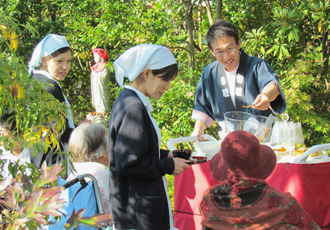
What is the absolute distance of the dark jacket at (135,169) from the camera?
6.61 ft

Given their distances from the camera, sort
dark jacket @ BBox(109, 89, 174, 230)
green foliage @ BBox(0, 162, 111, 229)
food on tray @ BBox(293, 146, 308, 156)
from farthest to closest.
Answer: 1. food on tray @ BBox(293, 146, 308, 156)
2. dark jacket @ BBox(109, 89, 174, 230)
3. green foliage @ BBox(0, 162, 111, 229)

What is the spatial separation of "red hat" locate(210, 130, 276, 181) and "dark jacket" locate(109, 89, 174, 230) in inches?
16.7

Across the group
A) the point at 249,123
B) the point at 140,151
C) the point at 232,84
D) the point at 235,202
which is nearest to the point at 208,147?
the point at 249,123

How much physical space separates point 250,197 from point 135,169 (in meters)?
0.58

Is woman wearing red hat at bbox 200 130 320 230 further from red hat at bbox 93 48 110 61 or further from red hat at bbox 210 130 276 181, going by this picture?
red hat at bbox 93 48 110 61

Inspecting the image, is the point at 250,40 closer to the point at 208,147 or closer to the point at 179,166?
the point at 208,147

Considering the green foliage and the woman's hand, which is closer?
the green foliage

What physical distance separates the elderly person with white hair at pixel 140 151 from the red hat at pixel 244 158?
1.42 feet

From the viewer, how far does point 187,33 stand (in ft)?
20.6

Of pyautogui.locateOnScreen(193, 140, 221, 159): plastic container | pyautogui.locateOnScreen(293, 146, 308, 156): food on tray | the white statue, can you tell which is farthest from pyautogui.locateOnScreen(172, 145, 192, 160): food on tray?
the white statue

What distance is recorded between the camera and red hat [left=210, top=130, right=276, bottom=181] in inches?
66.6

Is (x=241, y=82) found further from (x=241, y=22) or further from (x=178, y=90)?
(x=241, y=22)

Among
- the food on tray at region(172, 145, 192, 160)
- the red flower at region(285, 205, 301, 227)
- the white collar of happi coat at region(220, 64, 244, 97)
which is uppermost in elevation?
the white collar of happi coat at region(220, 64, 244, 97)

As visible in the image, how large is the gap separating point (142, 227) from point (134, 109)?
592 mm
